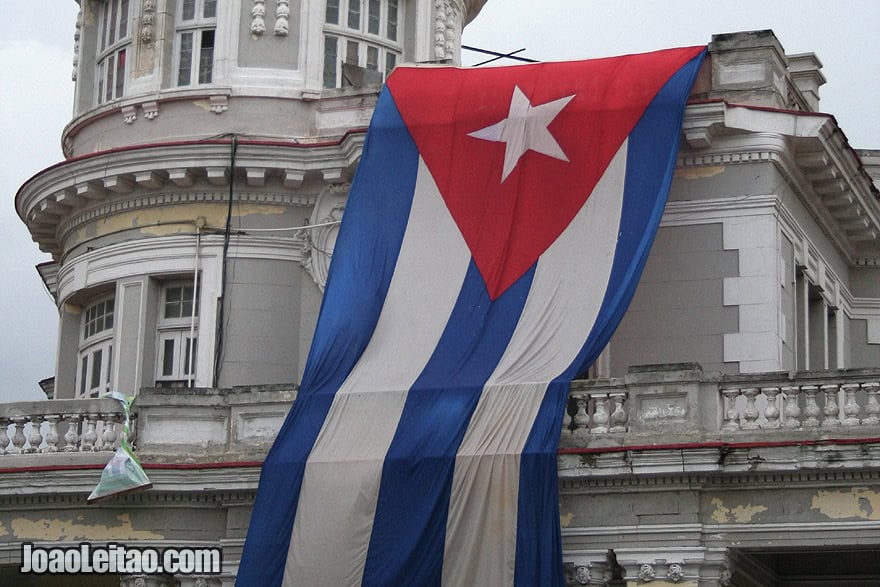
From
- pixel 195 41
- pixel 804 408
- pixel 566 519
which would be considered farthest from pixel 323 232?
pixel 804 408

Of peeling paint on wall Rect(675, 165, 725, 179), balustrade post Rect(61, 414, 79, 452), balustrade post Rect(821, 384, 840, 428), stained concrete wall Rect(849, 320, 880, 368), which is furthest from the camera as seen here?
stained concrete wall Rect(849, 320, 880, 368)

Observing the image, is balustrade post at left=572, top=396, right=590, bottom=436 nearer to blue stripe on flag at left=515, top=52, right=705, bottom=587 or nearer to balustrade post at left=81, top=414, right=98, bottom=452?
blue stripe on flag at left=515, top=52, right=705, bottom=587

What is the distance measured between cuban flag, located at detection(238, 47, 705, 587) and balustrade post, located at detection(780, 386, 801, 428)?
239cm

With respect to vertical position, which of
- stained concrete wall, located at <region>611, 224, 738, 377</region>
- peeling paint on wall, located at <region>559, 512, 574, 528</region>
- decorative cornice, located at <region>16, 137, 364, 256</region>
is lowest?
peeling paint on wall, located at <region>559, 512, 574, 528</region>

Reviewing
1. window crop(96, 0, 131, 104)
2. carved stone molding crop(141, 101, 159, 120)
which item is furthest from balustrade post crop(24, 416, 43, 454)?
window crop(96, 0, 131, 104)

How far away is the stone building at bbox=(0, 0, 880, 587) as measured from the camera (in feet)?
78.7

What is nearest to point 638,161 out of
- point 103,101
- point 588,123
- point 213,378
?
point 588,123

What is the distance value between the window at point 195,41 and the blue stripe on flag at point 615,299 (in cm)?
819

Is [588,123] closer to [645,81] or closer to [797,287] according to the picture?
[645,81]

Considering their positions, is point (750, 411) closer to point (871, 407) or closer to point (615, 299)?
point (871, 407)

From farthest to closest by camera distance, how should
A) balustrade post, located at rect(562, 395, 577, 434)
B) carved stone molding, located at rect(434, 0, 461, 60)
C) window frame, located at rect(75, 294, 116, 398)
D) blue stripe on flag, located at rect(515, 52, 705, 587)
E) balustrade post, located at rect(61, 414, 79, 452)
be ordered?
carved stone molding, located at rect(434, 0, 461, 60) < window frame, located at rect(75, 294, 116, 398) < balustrade post, located at rect(61, 414, 79, 452) < balustrade post, located at rect(562, 395, 577, 434) < blue stripe on flag, located at rect(515, 52, 705, 587)

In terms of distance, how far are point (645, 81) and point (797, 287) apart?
13.8ft

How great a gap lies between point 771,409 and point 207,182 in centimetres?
1034

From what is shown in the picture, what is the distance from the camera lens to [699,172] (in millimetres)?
27719
